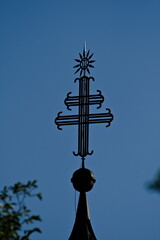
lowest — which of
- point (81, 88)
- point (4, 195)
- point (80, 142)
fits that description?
point (4, 195)

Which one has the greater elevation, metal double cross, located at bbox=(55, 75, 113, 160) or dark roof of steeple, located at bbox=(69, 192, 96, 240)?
metal double cross, located at bbox=(55, 75, 113, 160)

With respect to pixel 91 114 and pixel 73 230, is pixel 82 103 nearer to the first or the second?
pixel 91 114

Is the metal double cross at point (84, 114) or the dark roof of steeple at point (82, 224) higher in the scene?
the metal double cross at point (84, 114)

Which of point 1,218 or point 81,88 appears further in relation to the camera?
point 81,88

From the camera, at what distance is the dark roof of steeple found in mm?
7617

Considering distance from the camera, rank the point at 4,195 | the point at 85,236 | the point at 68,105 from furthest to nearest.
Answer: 1. the point at 68,105
2. the point at 85,236
3. the point at 4,195

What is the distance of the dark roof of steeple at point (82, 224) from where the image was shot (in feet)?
25.0

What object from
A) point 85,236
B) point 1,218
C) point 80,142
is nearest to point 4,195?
point 1,218

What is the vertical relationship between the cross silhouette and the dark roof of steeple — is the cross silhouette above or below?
above

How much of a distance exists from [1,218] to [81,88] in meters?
5.26

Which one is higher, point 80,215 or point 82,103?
point 82,103

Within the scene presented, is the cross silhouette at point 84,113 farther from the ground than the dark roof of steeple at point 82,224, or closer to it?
farther from the ground

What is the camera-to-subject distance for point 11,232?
4176 mm

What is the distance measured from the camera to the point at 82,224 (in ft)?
25.5
